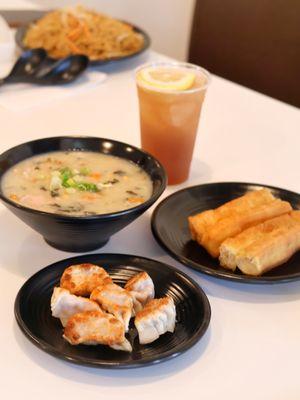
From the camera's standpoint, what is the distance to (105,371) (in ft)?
2.62

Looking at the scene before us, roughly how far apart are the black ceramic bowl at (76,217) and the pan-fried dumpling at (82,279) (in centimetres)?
8

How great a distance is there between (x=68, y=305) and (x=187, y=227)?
14.6 inches

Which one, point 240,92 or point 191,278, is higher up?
A: point 191,278

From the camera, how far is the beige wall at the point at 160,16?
3926 millimetres

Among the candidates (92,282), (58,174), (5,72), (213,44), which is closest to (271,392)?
(92,282)

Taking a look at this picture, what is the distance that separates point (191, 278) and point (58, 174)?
0.34 metres

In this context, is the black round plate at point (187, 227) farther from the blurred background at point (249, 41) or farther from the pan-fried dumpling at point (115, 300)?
the blurred background at point (249, 41)

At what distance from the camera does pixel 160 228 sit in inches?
42.9

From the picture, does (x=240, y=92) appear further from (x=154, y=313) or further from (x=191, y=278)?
(x=154, y=313)

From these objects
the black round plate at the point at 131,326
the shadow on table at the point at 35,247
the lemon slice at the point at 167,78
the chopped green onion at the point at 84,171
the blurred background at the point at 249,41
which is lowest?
the blurred background at the point at 249,41

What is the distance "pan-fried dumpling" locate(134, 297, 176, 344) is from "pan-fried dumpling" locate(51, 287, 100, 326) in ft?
0.23

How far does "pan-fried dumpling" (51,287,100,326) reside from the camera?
0.84 m

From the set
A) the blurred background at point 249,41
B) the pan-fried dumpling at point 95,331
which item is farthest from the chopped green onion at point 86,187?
the blurred background at point 249,41

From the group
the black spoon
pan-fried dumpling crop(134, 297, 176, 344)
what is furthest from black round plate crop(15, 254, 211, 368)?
the black spoon
